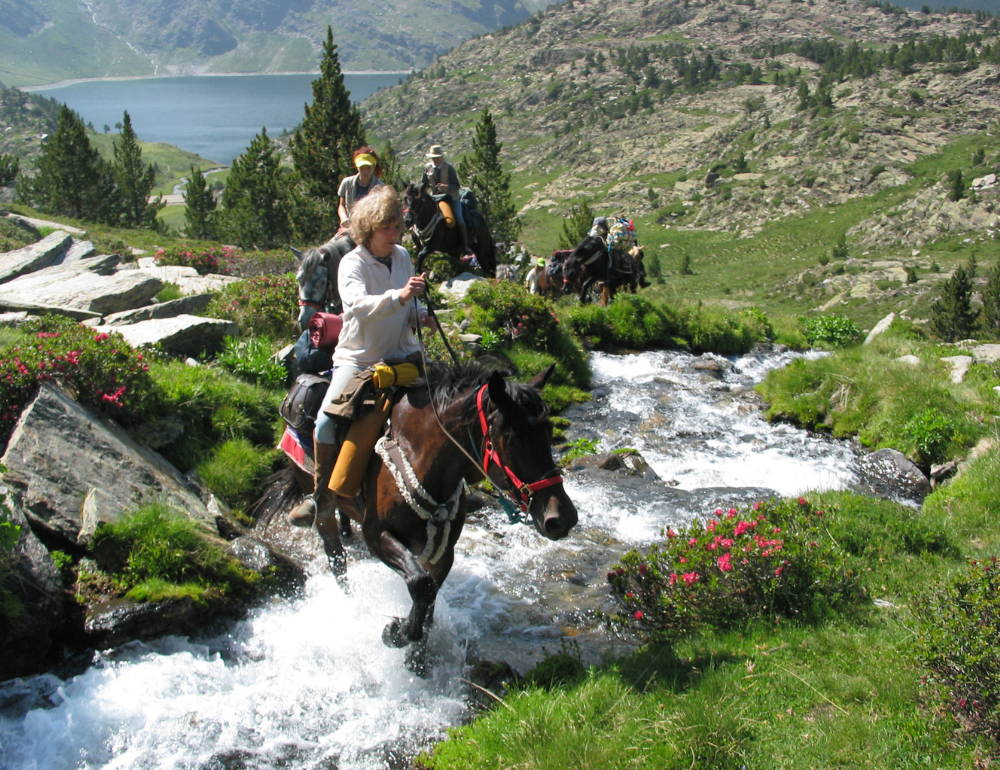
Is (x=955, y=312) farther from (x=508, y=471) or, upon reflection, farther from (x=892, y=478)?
(x=508, y=471)

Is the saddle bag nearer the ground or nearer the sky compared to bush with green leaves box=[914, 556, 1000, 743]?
nearer the sky

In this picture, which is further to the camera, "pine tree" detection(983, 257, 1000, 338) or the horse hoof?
"pine tree" detection(983, 257, 1000, 338)

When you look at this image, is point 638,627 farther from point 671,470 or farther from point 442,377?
point 671,470

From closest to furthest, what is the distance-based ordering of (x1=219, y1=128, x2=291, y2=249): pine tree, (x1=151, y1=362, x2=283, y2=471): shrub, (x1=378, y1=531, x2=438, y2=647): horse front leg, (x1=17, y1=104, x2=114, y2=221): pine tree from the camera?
(x1=378, y1=531, x2=438, y2=647): horse front leg → (x1=151, y1=362, x2=283, y2=471): shrub → (x1=17, y1=104, x2=114, y2=221): pine tree → (x1=219, y1=128, x2=291, y2=249): pine tree

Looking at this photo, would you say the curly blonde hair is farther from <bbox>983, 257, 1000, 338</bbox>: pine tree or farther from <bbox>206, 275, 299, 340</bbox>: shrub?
<bbox>983, 257, 1000, 338</bbox>: pine tree

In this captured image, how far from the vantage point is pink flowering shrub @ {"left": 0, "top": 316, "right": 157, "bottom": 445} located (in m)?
7.38

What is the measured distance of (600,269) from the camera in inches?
853

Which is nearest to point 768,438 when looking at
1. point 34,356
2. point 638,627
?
point 638,627

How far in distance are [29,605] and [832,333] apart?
22.1 meters

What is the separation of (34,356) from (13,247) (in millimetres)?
20395

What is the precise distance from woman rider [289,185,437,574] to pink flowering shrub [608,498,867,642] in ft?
9.28

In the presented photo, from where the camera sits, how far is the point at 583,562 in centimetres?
827

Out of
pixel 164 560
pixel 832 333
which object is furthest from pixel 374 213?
pixel 832 333

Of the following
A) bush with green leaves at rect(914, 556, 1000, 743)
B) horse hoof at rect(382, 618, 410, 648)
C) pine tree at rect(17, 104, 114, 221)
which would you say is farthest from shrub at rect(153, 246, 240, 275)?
pine tree at rect(17, 104, 114, 221)
